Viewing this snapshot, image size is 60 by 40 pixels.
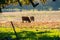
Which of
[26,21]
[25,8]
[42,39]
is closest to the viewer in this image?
[42,39]

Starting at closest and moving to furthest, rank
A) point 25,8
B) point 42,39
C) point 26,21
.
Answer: point 42,39, point 26,21, point 25,8

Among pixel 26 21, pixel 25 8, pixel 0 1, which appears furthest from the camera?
pixel 25 8

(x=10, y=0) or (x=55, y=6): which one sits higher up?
(x=10, y=0)

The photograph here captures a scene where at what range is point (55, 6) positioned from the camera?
207 ft

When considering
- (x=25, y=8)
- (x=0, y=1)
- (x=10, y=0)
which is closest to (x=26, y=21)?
(x=10, y=0)

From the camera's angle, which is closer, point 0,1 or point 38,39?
point 0,1

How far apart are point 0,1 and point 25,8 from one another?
50797 millimetres

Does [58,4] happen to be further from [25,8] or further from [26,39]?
[26,39]

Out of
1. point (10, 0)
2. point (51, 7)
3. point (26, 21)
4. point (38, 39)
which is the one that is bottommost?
point (51, 7)

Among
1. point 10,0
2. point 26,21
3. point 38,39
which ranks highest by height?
point 10,0

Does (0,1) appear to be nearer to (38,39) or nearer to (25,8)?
(38,39)

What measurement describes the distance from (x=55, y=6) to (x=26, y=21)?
36197mm

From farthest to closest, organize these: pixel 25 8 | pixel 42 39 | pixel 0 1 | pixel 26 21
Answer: pixel 25 8
pixel 26 21
pixel 42 39
pixel 0 1

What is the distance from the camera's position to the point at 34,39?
40.4 ft
